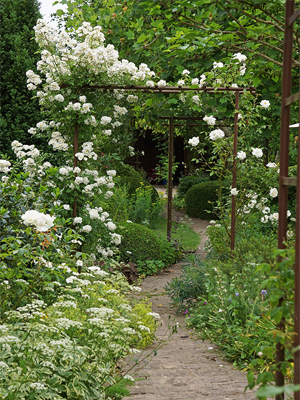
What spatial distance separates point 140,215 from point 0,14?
15.5 feet

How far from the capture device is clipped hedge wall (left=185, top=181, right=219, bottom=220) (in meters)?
12.7

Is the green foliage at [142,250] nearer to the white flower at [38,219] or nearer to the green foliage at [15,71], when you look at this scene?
the green foliage at [15,71]

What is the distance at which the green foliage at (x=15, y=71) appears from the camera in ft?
24.1

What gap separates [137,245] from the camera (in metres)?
7.27

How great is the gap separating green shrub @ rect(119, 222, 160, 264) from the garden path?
2.62 meters

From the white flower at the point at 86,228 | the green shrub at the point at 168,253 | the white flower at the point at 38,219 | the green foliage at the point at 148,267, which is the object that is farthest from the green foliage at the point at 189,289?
the white flower at the point at 38,219

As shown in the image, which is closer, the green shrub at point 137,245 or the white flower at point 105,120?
the white flower at point 105,120

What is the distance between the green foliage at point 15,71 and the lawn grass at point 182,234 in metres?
3.33

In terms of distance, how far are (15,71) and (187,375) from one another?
223 inches

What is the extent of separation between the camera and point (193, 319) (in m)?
4.64

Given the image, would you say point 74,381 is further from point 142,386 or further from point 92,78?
point 92,78

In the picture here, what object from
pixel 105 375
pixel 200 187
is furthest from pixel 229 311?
pixel 200 187

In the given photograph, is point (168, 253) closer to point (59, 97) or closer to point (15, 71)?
point (59, 97)

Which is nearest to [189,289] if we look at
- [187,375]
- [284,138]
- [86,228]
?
[86,228]
